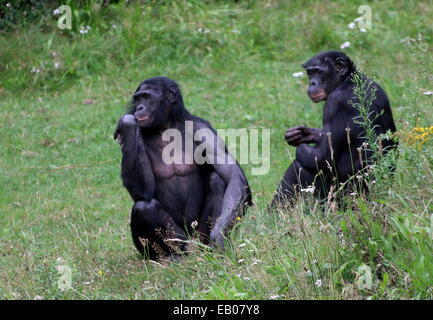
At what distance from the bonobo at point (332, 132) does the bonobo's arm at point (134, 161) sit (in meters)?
1.09

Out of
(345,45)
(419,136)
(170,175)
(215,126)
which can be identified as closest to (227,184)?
(170,175)

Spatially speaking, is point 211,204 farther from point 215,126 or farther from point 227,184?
point 215,126

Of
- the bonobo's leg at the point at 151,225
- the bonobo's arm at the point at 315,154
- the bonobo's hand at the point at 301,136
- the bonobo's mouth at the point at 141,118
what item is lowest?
the bonobo's leg at the point at 151,225

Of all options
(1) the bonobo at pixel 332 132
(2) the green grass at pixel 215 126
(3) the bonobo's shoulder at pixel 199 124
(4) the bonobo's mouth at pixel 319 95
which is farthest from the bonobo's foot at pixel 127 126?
(4) the bonobo's mouth at pixel 319 95

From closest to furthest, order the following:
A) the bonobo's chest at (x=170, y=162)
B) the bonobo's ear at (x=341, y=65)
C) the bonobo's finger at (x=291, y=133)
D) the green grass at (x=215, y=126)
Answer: the green grass at (x=215, y=126)
the bonobo's chest at (x=170, y=162)
the bonobo's finger at (x=291, y=133)
the bonobo's ear at (x=341, y=65)

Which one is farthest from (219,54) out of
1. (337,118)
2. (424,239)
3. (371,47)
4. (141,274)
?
(424,239)

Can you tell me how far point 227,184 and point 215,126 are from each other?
13.3 ft

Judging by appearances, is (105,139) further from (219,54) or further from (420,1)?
(420,1)

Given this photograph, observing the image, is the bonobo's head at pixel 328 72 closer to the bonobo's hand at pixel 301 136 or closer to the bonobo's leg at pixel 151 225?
the bonobo's hand at pixel 301 136

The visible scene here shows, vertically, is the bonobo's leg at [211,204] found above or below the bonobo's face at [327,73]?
below

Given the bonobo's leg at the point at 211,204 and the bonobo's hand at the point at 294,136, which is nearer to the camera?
the bonobo's leg at the point at 211,204

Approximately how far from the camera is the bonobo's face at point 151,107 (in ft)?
22.8

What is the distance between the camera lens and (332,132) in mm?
7375

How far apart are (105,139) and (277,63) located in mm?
3106
